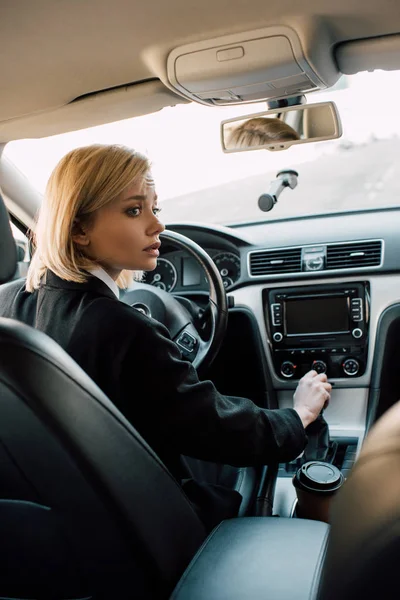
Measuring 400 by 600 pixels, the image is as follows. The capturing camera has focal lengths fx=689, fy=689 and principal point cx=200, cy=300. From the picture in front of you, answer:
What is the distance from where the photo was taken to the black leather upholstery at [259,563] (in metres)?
1.11

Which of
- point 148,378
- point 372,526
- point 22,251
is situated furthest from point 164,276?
point 372,526

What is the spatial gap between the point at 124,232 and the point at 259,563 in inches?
35.1

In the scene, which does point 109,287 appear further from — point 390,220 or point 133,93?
point 390,220

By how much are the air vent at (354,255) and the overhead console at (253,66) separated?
94cm

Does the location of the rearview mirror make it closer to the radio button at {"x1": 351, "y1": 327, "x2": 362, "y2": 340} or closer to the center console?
the center console

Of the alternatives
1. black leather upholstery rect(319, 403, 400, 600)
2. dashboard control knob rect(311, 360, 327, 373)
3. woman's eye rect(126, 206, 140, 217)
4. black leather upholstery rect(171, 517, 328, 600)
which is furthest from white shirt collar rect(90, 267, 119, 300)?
dashboard control knob rect(311, 360, 327, 373)

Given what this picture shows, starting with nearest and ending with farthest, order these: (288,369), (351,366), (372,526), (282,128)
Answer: (372,526), (282,128), (351,366), (288,369)

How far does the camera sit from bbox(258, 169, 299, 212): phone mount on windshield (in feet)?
9.61

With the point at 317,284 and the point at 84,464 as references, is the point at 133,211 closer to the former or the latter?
the point at 84,464

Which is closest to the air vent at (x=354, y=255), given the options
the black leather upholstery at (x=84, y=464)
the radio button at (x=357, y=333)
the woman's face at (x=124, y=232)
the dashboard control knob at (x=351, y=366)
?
the radio button at (x=357, y=333)

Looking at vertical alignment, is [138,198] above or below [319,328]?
above

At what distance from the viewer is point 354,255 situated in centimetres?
311

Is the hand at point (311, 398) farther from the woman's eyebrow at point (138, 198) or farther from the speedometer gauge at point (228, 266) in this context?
the speedometer gauge at point (228, 266)

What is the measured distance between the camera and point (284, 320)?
3.22 metres
